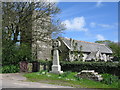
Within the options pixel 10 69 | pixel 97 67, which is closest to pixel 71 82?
pixel 97 67

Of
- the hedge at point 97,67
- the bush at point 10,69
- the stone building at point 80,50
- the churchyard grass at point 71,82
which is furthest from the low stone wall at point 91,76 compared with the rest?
the stone building at point 80,50

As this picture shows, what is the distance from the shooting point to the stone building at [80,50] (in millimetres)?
29406

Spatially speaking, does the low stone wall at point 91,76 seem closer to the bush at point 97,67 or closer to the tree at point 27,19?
the bush at point 97,67

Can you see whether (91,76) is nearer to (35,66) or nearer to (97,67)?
(97,67)

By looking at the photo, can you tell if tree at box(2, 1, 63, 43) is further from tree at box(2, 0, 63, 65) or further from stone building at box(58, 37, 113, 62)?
stone building at box(58, 37, 113, 62)

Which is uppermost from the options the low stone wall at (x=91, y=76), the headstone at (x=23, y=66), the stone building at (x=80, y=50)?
the stone building at (x=80, y=50)

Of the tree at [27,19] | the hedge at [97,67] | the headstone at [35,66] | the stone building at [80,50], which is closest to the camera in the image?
the hedge at [97,67]

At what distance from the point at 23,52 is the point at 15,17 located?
13.6ft

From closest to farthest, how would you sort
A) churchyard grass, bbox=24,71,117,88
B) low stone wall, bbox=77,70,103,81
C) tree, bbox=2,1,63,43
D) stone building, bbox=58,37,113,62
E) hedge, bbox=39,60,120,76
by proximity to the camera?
churchyard grass, bbox=24,71,117,88 < low stone wall, bbox=77,70,103,81 < hedge, bbox=39,60,120,76 < tree, bbox=2,1,63,43 < stone building, bbox=58,37,113,62

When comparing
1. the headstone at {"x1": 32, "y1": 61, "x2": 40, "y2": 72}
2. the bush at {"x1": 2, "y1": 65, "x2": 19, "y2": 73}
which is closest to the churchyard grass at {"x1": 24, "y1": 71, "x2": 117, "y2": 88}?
the bush at {"x1": 2, "y1": 65, "x2": 19, "y2": 73}

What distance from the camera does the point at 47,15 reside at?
21859 millimetres

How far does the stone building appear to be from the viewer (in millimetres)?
29406

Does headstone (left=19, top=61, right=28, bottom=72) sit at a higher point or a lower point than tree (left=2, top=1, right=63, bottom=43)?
lower

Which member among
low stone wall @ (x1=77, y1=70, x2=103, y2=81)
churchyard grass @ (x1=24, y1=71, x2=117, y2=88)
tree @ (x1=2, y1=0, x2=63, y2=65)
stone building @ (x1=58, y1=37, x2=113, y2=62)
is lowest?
churchyard grass @ (x1=24, y1=71, x2=117, y2=88)
